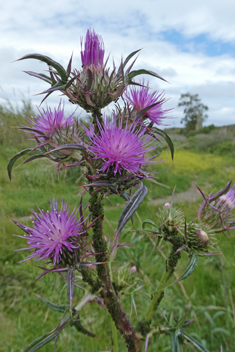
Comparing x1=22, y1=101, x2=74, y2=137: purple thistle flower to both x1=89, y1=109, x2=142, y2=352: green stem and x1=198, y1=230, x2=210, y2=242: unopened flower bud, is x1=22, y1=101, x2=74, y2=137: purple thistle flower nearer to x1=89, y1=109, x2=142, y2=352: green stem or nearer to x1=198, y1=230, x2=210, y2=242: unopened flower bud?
x1=89, y1=109, x2=142, y2=352: green stem

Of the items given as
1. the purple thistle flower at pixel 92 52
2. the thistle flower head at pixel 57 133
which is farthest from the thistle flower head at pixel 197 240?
the purple thistle flower at pixel 92 52

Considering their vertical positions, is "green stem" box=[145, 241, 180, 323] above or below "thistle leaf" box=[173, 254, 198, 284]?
below

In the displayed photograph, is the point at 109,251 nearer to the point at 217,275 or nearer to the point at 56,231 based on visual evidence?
the point at 56,231

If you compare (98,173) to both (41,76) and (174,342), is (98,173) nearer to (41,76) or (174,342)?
(41,76)

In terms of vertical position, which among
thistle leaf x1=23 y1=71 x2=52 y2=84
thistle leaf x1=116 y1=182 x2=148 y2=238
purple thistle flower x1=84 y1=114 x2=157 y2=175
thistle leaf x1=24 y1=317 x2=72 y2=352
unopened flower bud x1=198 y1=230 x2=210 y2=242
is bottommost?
thistle leaf x1=24 y1=317 x2=72 y2=352

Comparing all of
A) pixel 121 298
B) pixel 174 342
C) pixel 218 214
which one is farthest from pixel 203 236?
pixel 121 298

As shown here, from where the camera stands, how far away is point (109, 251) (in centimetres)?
101

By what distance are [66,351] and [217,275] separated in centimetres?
179

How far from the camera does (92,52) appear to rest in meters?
0.93

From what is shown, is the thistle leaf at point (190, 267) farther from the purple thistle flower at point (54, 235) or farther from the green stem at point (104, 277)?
the purple thistle flower at point (54, 235)

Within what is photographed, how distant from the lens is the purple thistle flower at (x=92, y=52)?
3.02 feet

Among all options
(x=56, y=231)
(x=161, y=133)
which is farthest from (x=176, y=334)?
(x=161, y=133)

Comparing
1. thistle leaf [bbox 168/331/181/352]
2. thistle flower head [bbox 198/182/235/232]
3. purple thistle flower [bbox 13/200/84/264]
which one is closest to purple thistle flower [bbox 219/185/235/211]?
thistle flower head [bbox 198/182/235/232]

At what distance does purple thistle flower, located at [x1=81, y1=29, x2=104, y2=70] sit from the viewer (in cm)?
92
